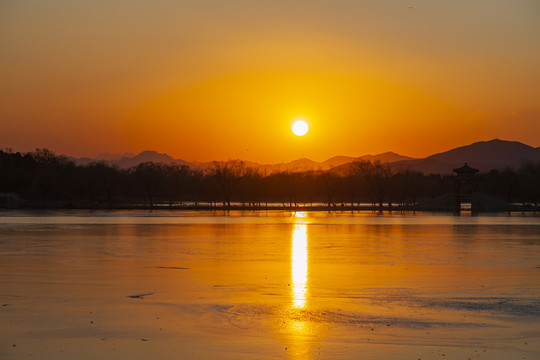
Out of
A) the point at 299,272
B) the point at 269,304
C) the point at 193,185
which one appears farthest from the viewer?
the point at 193,185

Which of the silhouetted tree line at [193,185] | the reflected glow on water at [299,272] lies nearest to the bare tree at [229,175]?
the silhouetted tree line at [193,185]

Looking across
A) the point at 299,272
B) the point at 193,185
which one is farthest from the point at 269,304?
the point at 193,185

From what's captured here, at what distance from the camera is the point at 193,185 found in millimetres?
186375

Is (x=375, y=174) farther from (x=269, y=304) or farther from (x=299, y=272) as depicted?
(x=269, y=304)

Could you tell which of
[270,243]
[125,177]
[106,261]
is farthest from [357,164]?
[106,261]

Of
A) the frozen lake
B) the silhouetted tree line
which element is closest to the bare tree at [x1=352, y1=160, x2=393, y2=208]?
the silhouetted tree line

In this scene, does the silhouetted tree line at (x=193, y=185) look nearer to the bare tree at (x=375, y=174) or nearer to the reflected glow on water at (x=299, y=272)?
the bare tree at (x=375, y=174)

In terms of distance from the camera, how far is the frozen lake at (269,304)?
11.3 meters

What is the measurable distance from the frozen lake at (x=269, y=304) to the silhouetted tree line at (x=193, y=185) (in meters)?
86.4

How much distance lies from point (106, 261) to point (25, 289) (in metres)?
7.24

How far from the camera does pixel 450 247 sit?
31484mm

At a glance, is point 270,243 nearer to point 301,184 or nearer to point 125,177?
point 125,177

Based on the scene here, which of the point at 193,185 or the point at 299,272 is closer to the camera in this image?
the point at 299,272

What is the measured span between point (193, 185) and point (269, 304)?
172 metres
